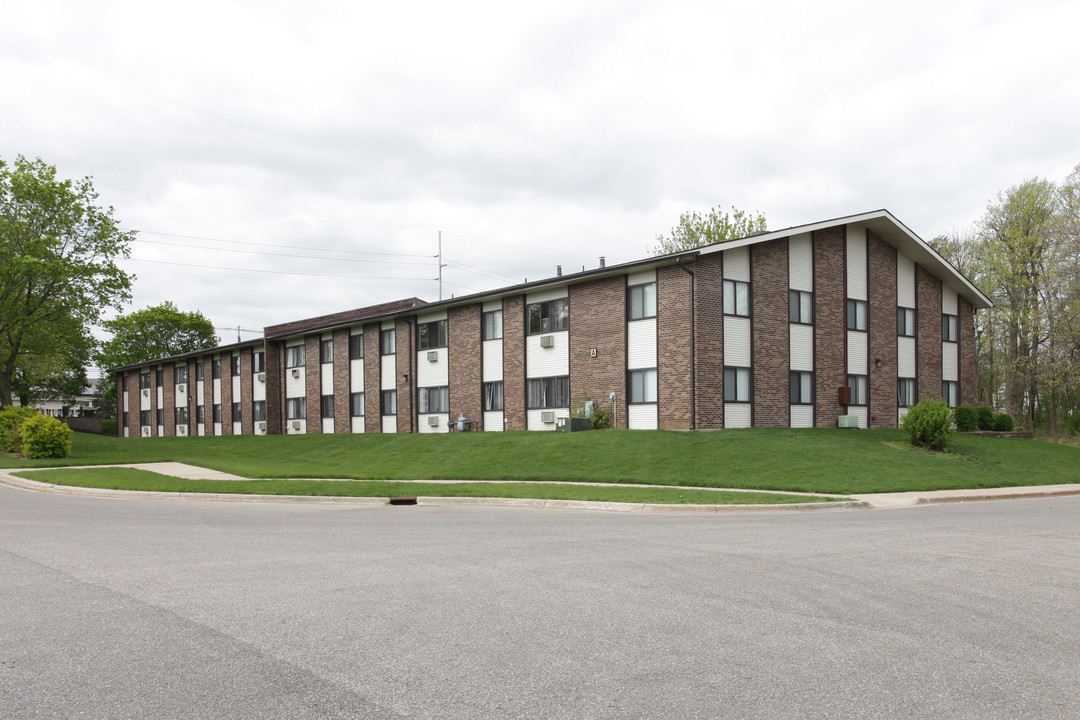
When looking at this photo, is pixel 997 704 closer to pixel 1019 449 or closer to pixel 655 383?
pixel 655 383

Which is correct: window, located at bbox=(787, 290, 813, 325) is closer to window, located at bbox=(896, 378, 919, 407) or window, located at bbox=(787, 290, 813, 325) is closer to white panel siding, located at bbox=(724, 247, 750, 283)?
white panel siding, located at bbox=(724, 247, 750, 283)

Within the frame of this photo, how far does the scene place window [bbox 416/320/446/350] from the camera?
37375 millimetres

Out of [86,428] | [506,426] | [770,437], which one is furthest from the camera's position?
[86,428]

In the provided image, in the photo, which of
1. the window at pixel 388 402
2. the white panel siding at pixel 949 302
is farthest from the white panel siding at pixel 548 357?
the white panel siding at pixel 949 302

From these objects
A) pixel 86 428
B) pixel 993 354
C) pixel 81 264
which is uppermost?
pixel 81 264

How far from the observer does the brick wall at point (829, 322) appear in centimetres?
3077

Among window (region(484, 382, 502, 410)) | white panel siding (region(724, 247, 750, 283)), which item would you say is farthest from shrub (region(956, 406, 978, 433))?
window (region(484, 382, 502, 410))

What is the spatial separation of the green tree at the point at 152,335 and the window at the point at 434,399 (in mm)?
54623

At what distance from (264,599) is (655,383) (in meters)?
22.1

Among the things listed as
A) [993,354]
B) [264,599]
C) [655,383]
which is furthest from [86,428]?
[264,599]

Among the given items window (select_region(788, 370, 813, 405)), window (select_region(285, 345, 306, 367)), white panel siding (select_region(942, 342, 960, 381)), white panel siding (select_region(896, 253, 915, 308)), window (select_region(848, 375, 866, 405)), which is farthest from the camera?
window (select_region(285, 345, 306, 367))

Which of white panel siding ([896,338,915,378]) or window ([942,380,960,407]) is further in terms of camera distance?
window ([942,380,960,407])

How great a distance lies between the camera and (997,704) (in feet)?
14.8

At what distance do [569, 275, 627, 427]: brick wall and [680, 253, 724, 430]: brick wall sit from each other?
2972 millimetres
